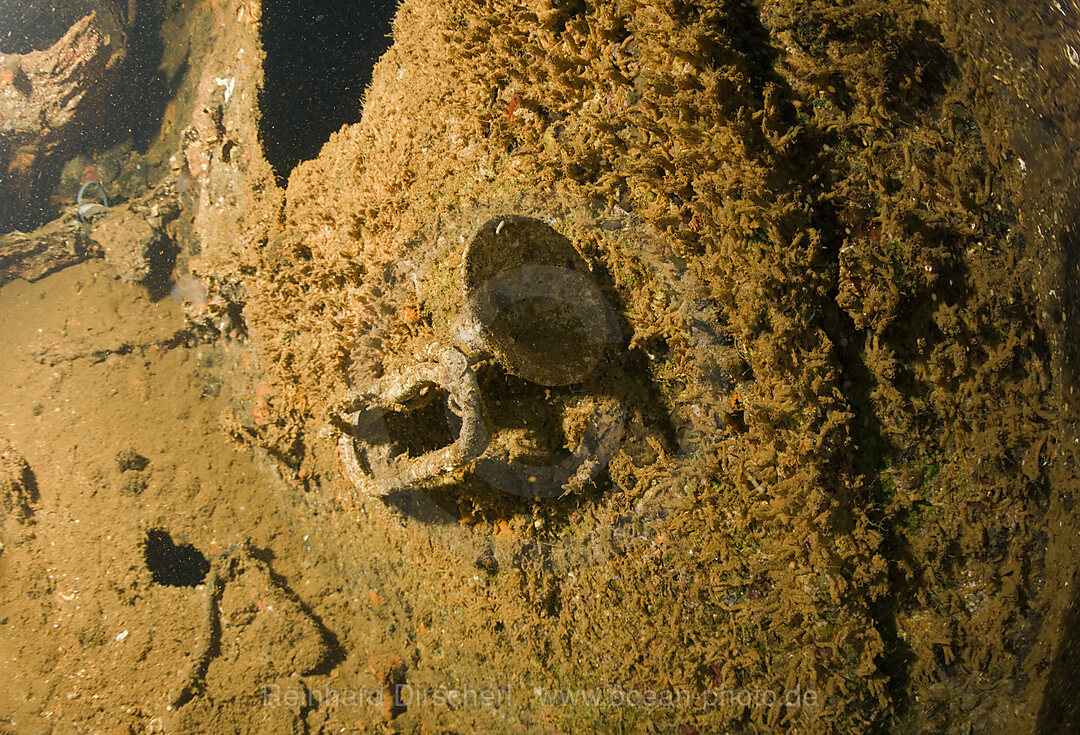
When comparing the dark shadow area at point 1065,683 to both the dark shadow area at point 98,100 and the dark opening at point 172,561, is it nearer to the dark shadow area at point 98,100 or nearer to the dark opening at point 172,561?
the dark opening at point 172,561

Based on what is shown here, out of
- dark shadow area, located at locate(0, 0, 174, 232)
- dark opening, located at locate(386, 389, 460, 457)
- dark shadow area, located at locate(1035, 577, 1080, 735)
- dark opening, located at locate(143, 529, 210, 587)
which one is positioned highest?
dark shadow area, located at locate(1035, 577, 1080, 735)

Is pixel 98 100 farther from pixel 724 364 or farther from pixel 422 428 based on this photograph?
pixel 724 364

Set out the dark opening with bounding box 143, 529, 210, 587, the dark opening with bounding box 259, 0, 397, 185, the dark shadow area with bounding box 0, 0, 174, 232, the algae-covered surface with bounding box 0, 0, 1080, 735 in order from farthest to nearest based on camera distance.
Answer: the dark shadow area with bounding box 0, 0, 174, 232, the dark opening with bounding box 143, 529, 210, 587, the dark opening with bounding box 259, 0, 397, 185, the algae-covered surface with bounding box 0, 0, 1080, 735

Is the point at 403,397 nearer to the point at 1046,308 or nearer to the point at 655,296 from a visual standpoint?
the point at 655,296

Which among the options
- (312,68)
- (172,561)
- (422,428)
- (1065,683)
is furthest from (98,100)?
(1065,683)

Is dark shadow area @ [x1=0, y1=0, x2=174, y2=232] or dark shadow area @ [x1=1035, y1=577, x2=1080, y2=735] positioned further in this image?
dark shadow area @ [x1=0, y1=0, x2=174, y2=232]

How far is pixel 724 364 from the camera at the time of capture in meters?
1.70

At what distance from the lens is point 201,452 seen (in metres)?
4.31

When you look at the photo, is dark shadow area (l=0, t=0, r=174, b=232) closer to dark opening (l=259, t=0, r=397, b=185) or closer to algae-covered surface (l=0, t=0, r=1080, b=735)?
dark opening (l=259, t=0, r=397, b=185)

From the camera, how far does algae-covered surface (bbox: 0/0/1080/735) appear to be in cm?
154

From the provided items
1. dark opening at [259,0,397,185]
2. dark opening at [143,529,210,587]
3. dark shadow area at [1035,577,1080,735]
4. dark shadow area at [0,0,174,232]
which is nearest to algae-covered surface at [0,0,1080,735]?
dark shadow area at [1035,577,1080,735]

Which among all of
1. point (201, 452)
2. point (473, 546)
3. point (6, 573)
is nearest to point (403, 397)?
point (473, 546)

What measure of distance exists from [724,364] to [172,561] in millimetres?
4411

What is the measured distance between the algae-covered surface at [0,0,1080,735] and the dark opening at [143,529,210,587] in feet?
4.38
